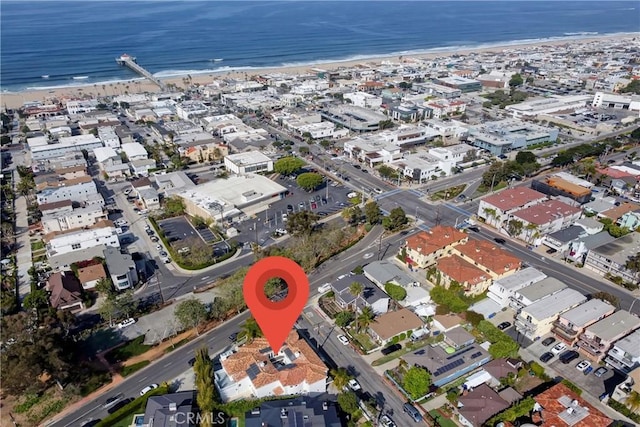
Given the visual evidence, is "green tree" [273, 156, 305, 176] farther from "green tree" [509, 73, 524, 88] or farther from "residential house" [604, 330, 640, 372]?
"green tree" [509, 73, 524, 88]

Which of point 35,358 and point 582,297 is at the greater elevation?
point 35,358

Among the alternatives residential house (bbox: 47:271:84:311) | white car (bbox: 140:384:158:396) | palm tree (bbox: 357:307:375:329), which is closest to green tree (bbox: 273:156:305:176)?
residential house (bbox: 47:271:84:311)

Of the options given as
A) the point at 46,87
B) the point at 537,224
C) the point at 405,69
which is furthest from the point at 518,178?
the point at 46,87

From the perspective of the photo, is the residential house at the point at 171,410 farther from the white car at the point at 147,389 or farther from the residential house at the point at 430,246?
the residential house at the point at 430,246

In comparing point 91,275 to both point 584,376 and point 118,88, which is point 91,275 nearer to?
point 584,376

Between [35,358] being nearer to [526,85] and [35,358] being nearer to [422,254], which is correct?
[422,254]

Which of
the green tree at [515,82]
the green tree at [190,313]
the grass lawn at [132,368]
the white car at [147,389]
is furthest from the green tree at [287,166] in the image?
the green tree at [515,82]
